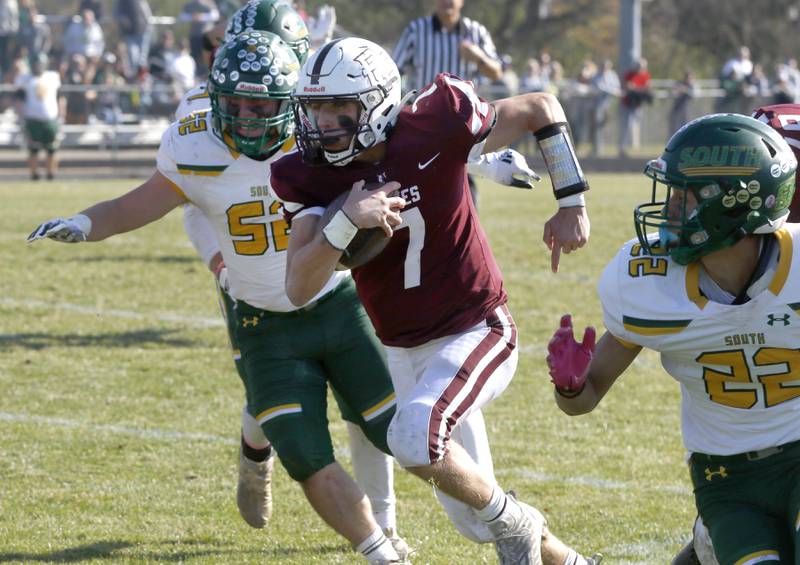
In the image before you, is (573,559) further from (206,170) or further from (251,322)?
(206,170)

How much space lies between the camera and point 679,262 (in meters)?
Result: 3.29

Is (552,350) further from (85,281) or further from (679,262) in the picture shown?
(85,281)

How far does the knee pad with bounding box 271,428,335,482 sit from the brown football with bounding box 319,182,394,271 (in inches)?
26.7

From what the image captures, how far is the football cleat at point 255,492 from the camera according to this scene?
4637 millimetres

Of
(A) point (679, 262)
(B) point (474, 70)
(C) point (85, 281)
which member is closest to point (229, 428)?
(A) point (679, 262)

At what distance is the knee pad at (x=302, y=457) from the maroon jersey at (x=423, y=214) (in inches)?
17.2

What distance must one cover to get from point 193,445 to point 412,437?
2.38m

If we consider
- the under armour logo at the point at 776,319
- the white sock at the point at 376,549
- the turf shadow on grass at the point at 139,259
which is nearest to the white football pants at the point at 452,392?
the white sock at the point at 376,549

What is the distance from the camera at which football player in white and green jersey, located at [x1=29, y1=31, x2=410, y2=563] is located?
13.3ft

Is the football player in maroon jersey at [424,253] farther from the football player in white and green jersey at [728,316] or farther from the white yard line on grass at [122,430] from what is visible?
the white yard line on grass at [122,430]

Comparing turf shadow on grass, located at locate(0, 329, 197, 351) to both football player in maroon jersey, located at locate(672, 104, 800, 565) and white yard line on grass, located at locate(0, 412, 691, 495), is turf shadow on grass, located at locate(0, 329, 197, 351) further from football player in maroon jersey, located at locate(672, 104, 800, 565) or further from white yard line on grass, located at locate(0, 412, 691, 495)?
football player in maroon jersey, located at locate(672, 104, 800, 565)

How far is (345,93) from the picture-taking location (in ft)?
11.8

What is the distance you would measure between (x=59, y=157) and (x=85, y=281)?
12409mm

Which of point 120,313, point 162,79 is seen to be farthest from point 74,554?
point 162,79
